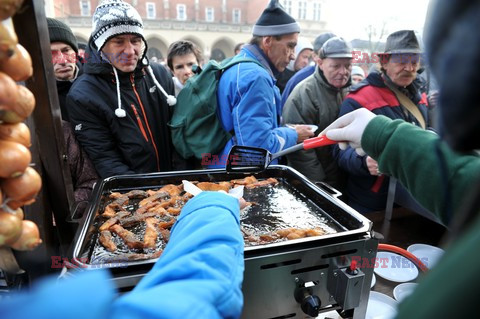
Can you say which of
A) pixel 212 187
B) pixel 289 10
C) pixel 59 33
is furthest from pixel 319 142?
pixel 289 10

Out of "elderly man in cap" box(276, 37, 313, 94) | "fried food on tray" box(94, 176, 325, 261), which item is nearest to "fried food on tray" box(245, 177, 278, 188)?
"fried food on tray" box(94, 176, 325, 261)

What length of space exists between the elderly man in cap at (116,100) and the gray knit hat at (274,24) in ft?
3.11

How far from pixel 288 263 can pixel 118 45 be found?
6.22ft

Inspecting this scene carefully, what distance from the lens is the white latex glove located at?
134 centimetres

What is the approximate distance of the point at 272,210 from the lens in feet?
5.40

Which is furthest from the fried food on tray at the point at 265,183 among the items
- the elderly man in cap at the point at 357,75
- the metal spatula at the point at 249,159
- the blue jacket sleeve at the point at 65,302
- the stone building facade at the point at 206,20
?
the stone building facade at the point at 206,20

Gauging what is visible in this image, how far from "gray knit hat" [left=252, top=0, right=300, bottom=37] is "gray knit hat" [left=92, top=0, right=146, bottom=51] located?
0.98m

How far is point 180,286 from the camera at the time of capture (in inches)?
20.3

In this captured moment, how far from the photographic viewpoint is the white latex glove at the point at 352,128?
1.34m

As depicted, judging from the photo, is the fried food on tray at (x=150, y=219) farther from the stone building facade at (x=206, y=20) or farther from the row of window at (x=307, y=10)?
the row of window at (x=307, y=10)

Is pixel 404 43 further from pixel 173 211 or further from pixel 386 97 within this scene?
Answer: pixel 173 211

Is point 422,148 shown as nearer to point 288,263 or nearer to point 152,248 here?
point 288,263

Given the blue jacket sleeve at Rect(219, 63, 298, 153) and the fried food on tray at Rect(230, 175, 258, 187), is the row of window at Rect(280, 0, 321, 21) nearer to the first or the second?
the blue jacket sleeve at Rect(219, 63, 298, 153)

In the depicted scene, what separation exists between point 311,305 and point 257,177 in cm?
107
